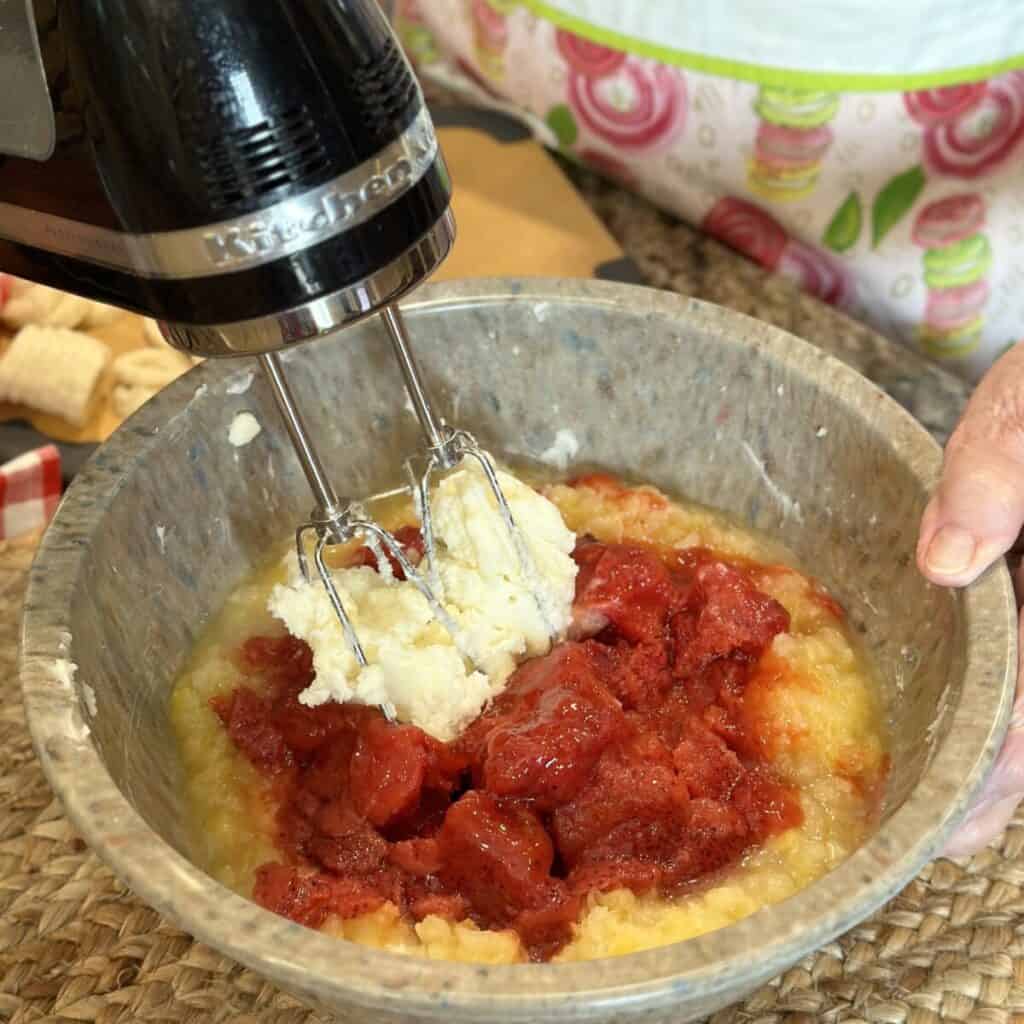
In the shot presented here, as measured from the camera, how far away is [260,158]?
2.02ft

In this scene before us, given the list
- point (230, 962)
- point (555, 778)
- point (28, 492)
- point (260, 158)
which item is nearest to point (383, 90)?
point (260, 158)

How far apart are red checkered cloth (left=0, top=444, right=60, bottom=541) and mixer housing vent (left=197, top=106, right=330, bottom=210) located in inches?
28.3

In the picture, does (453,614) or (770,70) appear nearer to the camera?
(453,614)

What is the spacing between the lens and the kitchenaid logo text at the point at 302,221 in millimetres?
629

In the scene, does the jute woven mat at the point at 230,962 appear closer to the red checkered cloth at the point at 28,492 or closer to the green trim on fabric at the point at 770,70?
the red checkered cloth at the point at 28,492

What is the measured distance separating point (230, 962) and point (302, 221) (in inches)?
21.7

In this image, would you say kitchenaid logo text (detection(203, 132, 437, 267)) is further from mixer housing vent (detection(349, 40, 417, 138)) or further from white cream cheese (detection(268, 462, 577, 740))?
white cream cheese (detection(268, 462, 577, 740))

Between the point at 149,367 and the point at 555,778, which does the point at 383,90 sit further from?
the point at 149,367

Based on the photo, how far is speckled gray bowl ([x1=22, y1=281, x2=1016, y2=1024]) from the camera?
63cm

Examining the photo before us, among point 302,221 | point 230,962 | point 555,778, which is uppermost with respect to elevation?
point 302,221

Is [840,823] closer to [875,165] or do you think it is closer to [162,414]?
[162,414]

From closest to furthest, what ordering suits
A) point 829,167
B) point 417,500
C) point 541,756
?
1. point 541,756
2. point 417,500
3. point 829,167

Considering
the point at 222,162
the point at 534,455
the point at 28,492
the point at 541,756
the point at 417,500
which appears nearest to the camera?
the point at 222,162

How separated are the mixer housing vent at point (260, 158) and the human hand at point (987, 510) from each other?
18.8 inches
